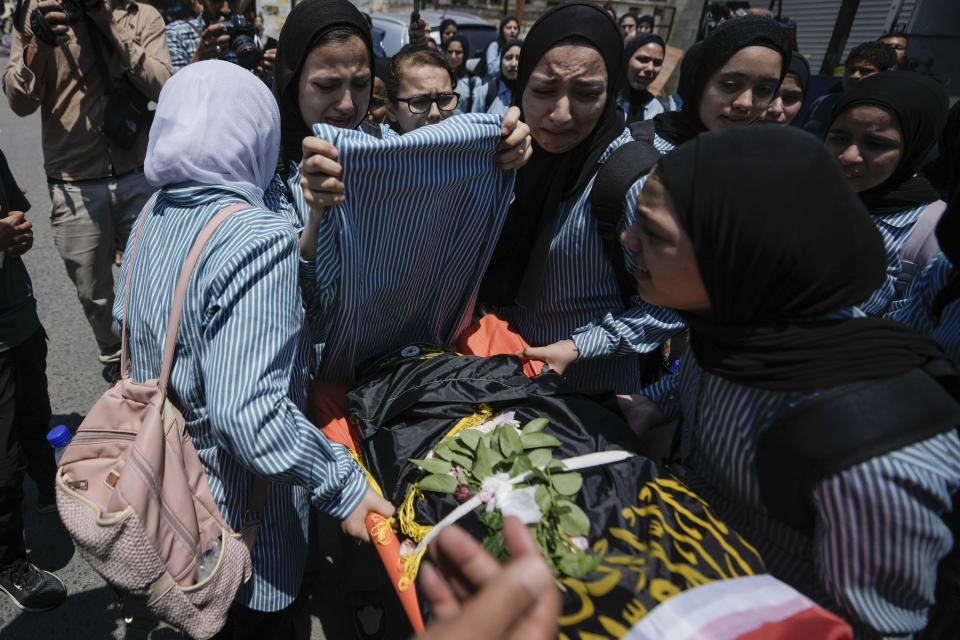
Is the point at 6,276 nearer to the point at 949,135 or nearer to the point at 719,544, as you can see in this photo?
the point at 719,544

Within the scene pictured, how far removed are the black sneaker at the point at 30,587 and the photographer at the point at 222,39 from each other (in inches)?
118

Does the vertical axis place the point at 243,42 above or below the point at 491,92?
above

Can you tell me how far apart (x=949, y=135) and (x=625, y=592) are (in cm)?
235

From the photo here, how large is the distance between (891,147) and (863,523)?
2.04m

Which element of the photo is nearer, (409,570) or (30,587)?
(409,570)

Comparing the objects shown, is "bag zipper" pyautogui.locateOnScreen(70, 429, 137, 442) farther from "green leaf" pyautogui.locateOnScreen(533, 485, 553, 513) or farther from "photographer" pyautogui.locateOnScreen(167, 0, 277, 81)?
"photographer" pyautogui.locateOnScreen(167, 0, 277, 81)

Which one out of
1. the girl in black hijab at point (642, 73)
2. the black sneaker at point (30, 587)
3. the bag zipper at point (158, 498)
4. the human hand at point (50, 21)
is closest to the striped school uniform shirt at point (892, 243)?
the bag zipper at point (158, 498)

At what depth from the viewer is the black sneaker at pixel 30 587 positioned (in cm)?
215

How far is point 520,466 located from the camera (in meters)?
1.21

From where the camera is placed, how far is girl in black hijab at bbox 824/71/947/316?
2.25 metres

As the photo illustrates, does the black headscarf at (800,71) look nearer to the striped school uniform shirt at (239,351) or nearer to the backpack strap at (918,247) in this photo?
the backpack strap at (918,247)

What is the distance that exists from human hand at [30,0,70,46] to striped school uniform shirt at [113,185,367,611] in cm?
214

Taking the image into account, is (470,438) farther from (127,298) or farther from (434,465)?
(127,298)

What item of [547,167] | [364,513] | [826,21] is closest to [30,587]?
[364,513]
